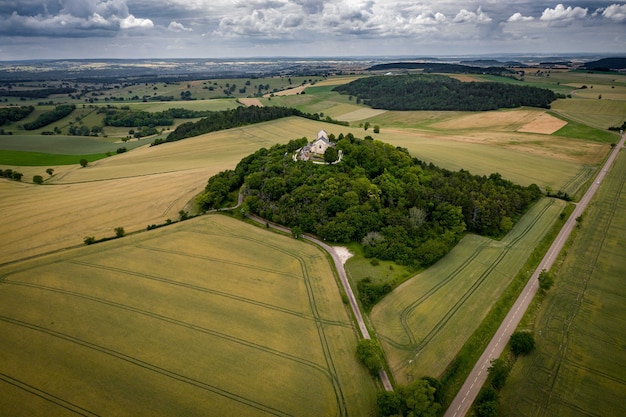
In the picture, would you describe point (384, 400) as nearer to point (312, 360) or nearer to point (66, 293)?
point (312, 360)

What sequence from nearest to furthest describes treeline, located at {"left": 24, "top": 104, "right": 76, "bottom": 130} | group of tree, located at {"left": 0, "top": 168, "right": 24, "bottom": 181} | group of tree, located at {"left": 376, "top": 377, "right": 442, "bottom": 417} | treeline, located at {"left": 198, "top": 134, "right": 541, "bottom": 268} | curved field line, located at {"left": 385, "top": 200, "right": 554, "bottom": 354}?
1. group of tree, located at {"left": 376, "top": 377, "right": 442, "bottom": 417}
2. curved field line, located at {"left": 385, "top": 200, "right": 554, "bottom": 354}
3. treeline, located at {"left": 198, "top": 134, "right": 541, "bottom": 268}
4. group of tree, located at {"left": 0, "top": 168, "right": 24, "bottom": 181}
5. treeline, located at {"left": 24, "top": 104, "right": 76, "bottom": 130}

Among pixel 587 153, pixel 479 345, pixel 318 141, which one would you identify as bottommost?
pixel 479 345

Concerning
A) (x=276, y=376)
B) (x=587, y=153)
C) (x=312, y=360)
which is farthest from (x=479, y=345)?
(x=587, y=153)

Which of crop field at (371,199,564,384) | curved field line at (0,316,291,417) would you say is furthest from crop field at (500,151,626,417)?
curved field line at (0,316,291,417)

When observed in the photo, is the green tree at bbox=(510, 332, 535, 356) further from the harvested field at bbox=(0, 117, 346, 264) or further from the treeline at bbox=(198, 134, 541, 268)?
the harvested field at bbox=(0, 117, 346, 264)

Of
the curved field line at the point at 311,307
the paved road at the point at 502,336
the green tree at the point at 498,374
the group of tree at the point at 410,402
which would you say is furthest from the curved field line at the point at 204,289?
the green tree at the point at 498,374

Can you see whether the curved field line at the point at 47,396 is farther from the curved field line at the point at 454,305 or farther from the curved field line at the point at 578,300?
the curved field line at the point at 578,300

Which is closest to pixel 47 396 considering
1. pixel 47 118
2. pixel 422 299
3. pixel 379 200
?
pixel 422 299
